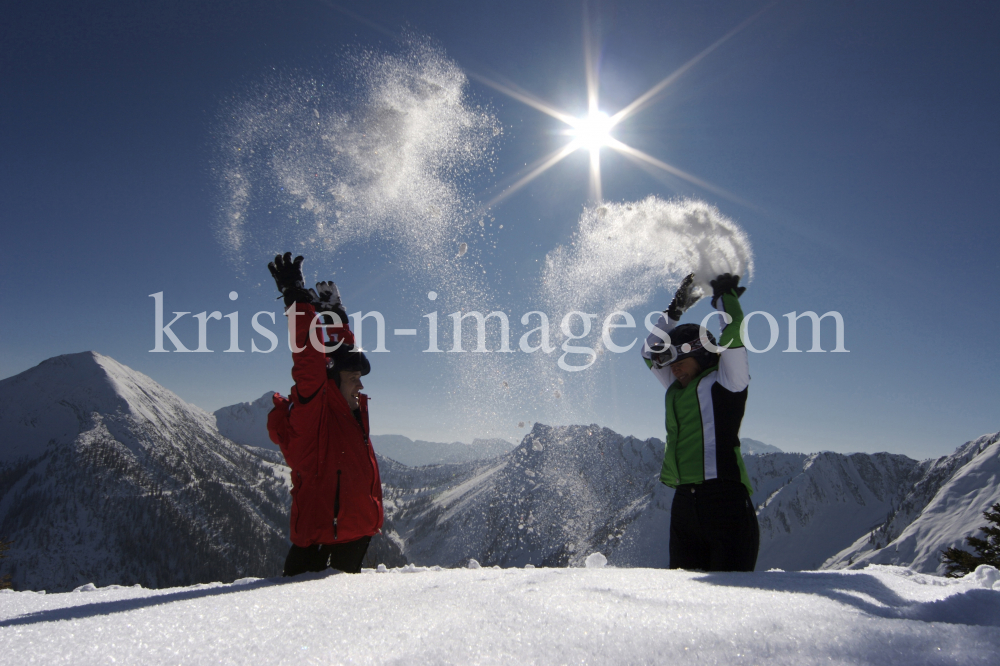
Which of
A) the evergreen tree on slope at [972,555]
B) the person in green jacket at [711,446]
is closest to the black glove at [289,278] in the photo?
the person in green jacket at [711,446]

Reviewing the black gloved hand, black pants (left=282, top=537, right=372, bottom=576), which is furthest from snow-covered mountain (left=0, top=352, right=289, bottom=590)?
the black gloved hand

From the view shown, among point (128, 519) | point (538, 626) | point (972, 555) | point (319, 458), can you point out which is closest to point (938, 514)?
point (972, 555)

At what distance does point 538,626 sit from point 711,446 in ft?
11.1

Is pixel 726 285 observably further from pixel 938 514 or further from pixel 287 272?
pixel 938 514

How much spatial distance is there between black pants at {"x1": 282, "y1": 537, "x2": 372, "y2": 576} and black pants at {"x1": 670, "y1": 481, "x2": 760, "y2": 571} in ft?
9.93

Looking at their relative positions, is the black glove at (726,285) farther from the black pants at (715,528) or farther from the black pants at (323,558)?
the black pants at (323,558)

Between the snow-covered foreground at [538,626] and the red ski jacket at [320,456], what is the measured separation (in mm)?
1678

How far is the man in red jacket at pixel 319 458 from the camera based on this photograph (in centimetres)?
404

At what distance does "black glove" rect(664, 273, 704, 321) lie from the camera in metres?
5.99

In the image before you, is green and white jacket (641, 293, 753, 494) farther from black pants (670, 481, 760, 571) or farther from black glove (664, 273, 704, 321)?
black glove (664, 273, 704, 321)

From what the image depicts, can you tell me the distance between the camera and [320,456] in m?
4.21

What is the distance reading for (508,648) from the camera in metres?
1.46

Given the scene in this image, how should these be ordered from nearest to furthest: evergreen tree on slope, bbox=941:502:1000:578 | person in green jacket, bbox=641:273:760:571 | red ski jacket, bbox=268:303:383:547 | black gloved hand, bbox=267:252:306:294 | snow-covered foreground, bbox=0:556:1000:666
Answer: snow-covered foreground, bbox=0:556:1000:666
red ski jacket, bbox=268:303:383:547
person in green jacket, bbox=641:273:760:571
black gloved hand, bbox=267:252:306:294
evergreen tree on slope, bbox=941:502:1000:578

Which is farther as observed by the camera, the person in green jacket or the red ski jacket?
the person in green jacket
